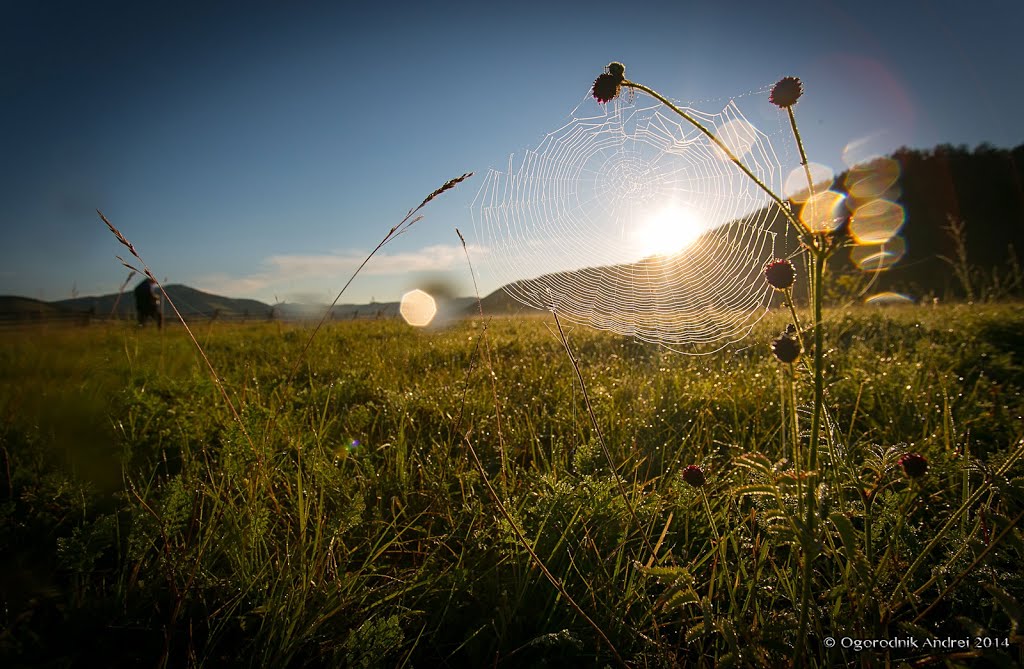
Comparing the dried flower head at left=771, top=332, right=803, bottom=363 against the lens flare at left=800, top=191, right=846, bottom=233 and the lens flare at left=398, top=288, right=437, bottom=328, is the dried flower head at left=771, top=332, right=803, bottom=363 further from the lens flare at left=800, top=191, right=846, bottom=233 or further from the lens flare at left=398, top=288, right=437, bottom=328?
the lens flare at left=398, top=288, right=437, bottom=328

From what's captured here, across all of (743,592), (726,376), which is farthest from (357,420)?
(726,376)

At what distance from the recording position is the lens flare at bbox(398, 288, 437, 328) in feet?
25.0

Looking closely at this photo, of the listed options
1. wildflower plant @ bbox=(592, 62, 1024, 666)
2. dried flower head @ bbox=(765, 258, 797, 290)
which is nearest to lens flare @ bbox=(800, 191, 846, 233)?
wildflower plant @ bbox=(592, 62, 1024, 666)

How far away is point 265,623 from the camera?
1176 millimetres

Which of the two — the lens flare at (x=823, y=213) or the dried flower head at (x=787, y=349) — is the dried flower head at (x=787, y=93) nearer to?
the lens flare at (x=823, y=213)

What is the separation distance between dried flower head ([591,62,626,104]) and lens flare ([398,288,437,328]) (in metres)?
6.43

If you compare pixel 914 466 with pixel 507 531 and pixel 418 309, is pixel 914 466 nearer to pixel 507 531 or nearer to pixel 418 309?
pixel 507 531

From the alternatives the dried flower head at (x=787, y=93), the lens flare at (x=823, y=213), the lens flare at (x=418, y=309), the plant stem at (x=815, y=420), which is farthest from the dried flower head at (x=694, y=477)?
the lens flare at (x=418, y=309)

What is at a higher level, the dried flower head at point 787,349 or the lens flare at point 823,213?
the lens flare at point 823,213

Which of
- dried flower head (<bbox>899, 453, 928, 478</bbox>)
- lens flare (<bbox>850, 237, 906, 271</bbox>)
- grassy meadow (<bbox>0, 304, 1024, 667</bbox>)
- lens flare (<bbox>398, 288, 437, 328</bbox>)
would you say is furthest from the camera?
lens flare (<bbox>398, 288, 437, 328</bbox>)

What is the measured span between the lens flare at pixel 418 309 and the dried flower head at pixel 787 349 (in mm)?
6698

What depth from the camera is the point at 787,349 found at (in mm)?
832

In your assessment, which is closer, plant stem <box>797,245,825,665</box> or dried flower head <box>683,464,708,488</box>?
plant stem <box>797,245,825,665</box>

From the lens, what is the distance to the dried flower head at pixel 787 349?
0.83m
